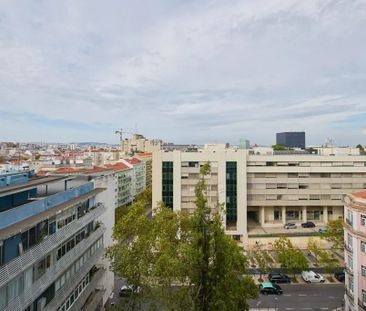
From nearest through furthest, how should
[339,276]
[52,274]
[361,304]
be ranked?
[52,274], [361,304], [339,276]

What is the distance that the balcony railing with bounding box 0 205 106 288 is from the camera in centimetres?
1184

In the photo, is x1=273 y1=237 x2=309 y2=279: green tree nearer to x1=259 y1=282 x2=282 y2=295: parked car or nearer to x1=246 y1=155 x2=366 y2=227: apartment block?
x1=259 y1=282 x2=282 y2=295: parked car

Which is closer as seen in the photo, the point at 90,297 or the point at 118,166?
the point at 90,297

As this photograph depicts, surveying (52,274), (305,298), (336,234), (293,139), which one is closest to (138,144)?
(293,139)

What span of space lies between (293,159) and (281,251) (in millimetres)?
24054

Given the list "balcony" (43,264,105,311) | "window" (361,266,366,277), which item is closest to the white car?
"window" (361,266,366,277)

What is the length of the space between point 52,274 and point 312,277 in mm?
27871

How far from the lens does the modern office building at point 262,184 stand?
165ft

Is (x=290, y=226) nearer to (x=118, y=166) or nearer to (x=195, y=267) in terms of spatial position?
(x=118, y=166)

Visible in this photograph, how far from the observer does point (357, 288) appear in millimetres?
22484

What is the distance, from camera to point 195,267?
46.2 ft

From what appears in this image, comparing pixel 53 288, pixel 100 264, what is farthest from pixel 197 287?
pixel 100 264

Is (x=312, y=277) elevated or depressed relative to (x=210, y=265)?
depressed

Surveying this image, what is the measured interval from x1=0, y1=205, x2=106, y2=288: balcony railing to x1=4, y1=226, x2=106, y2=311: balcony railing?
3.77 feet
